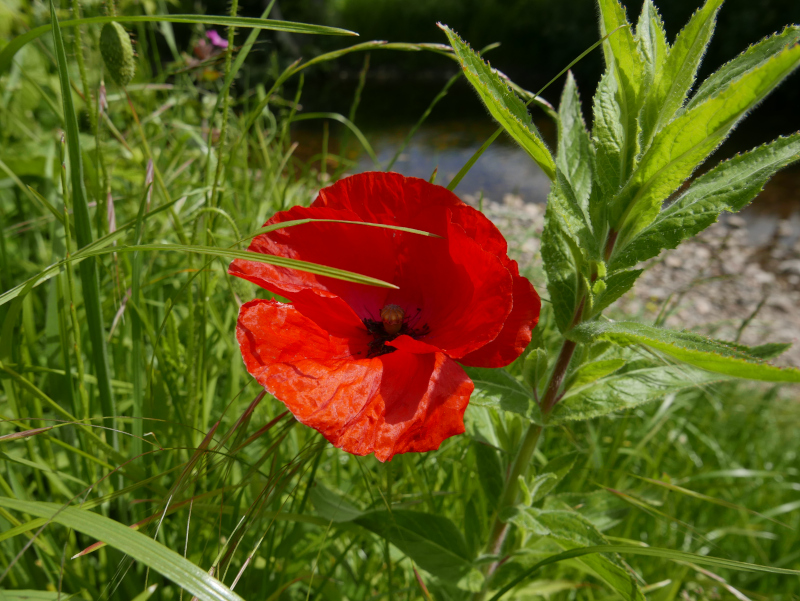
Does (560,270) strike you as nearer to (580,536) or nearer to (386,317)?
(386,317)

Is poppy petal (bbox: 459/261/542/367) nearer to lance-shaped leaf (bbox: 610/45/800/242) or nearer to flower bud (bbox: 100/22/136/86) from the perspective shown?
lance-shaped leaf (bbox: 610/45/800/242)

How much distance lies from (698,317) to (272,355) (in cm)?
601

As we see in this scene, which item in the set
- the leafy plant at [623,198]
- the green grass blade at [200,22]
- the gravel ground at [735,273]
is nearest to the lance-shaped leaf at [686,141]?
the leafy plant at [623,198]

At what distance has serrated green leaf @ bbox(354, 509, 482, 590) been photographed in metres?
A: 1.07

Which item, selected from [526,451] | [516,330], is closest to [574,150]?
[516,330]

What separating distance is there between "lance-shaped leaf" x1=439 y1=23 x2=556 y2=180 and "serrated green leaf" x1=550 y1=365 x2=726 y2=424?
1.19 feet

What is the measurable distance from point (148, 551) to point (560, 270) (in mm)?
706

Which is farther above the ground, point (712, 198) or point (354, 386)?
point (712, 198)

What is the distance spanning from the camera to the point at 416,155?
8328mm

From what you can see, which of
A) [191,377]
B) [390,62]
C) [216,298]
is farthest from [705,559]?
[390,62]

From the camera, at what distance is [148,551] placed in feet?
2.16

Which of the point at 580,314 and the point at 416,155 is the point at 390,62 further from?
the point at 580,314

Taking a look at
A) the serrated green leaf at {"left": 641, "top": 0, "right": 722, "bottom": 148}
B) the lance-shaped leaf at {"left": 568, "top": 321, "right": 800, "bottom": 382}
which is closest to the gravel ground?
the serrated green leaf at {"left": 641, "top": 0, "right": 722, "bottom": 148}

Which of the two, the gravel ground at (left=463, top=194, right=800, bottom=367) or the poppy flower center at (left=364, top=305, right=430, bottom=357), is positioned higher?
the poppy flower center at (left=364, top=305, right=430, bottom=357)
